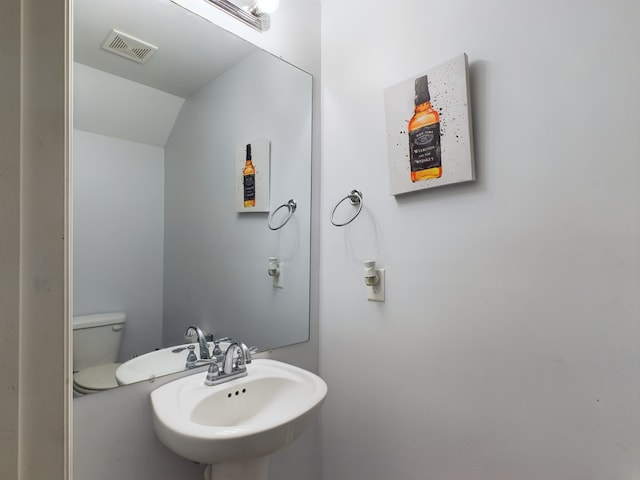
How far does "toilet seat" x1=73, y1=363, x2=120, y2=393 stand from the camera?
0.87 metres

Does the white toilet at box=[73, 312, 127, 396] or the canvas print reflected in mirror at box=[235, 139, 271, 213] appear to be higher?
the canvas print reflected in mirror at box=[235, 139, 271, 213]

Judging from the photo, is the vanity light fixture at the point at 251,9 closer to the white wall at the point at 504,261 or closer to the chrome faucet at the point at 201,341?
the white wall at the point at 504,261

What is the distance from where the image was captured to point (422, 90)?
108 cm

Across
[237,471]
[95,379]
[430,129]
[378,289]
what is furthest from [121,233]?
[430,129]

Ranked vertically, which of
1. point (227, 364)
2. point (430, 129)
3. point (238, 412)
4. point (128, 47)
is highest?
point (128, 47)

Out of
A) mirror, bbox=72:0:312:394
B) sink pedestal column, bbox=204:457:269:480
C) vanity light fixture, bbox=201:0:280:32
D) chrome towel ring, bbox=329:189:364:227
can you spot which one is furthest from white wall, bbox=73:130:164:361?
chrome towel ring, bbox=329:189:364:227

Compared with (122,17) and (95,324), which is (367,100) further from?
(95,324)

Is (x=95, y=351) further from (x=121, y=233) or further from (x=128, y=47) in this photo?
(x=128, y=47)

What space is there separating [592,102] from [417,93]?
18.9 inches

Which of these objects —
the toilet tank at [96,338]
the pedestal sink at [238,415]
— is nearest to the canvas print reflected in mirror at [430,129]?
the pedestal sink at [238,415]

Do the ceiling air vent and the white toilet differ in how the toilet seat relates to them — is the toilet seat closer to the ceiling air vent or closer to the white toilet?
the white toilet

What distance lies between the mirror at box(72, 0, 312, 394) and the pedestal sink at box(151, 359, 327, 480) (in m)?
0.18

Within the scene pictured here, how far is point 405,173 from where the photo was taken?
1.14 meters

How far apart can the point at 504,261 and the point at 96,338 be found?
3.94 ft
